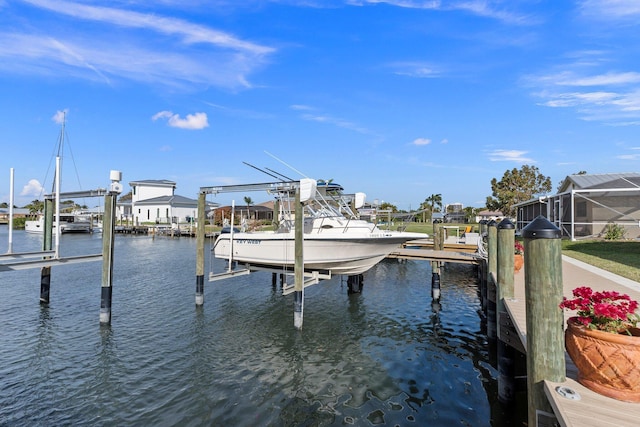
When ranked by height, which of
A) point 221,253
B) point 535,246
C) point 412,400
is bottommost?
point 412,400

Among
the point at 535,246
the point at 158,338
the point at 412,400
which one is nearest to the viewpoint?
the point at 535,246

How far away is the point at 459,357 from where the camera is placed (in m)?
8.89

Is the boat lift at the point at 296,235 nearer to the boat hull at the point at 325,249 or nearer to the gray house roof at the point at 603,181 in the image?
the boat hull at the point at 325,249

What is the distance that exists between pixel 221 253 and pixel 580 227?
24406 millimetres

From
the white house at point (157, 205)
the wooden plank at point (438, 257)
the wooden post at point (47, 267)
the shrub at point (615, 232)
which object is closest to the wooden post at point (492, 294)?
the wooden plank at point (438, 257)

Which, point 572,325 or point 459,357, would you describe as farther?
point 459,357

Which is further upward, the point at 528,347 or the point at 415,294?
the point at 528,347

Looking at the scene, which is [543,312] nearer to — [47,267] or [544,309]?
[544,309]

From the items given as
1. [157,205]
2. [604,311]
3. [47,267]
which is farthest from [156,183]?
[604,311]

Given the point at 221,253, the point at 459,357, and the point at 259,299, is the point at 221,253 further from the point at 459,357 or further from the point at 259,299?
the point at 459,357

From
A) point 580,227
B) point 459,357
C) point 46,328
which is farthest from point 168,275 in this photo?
point 580,227

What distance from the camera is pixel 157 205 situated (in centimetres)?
6322

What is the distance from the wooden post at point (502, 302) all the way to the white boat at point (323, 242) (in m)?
4.89

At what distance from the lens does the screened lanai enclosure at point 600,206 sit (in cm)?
2280
